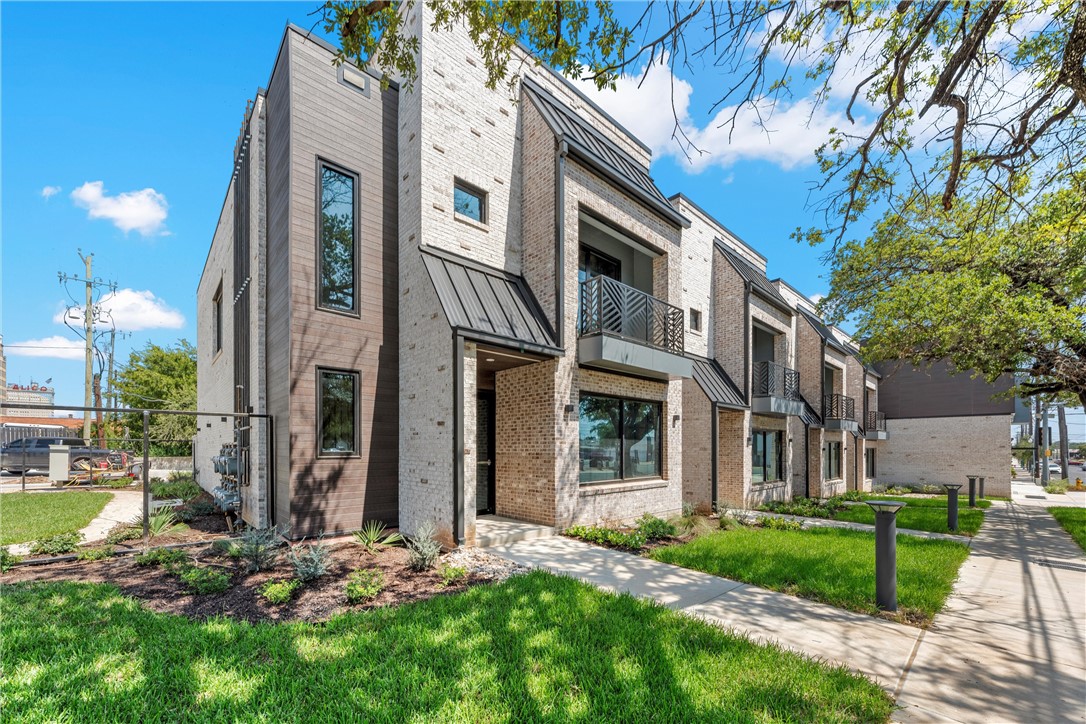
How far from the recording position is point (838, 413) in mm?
21672

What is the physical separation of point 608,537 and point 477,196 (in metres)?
7.28

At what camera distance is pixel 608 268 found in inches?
505

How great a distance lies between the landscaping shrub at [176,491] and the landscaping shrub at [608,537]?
39.5 feet

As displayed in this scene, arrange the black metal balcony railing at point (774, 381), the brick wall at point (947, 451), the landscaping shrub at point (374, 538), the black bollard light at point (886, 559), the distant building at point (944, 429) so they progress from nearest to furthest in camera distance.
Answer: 1. the black bollard light at point (886, 559)
2. the landscaping shrub at point (374, 538)
3. the black metal balcony railing at point (774, 381)
4. the brick wall at point (947, 451)
5. the distant building at point (944, 429)

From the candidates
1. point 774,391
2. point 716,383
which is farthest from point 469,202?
point 774,391

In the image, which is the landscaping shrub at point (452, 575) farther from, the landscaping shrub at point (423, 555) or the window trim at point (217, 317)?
the window trim at point (217, 317)

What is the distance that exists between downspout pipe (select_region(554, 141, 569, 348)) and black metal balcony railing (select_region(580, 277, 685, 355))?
2.61 ft

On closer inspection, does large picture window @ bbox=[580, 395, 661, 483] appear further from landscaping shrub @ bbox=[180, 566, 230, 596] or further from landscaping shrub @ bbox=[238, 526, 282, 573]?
landscaping shrub @ bbox=[180, 566, 230, 596]

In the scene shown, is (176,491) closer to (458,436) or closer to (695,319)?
(458,436)

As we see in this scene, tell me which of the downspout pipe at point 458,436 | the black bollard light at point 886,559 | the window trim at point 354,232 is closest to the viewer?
the black bollard light at point 886,559

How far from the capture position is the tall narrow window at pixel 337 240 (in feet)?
29.0

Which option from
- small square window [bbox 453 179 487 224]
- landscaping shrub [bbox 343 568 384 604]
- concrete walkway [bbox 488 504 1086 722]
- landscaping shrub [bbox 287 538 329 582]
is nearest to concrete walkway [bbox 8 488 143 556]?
landscaping shrub [bbox 287 538 329 582]

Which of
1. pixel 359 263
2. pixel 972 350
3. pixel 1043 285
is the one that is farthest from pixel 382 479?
pixel 1043 285

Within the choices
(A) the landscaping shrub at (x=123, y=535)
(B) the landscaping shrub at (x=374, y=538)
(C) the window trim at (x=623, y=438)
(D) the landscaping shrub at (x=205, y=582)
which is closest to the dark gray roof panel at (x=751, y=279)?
(C) the window trim at (x=623, y=438)
